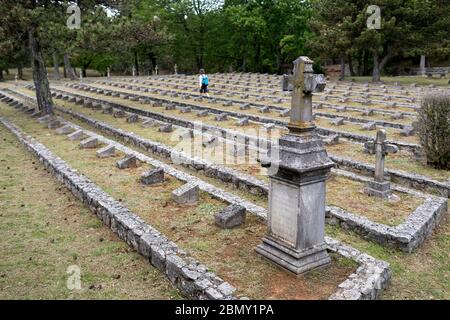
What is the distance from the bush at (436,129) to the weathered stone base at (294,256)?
6229 mm

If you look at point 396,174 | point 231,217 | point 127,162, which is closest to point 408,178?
point 396,174

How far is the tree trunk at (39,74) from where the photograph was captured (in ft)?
54.3

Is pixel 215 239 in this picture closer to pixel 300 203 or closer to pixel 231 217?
pixel 231 217

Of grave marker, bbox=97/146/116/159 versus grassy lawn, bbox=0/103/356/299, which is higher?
Result: grave marker, bbox=97/146/116/159

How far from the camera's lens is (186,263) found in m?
5.32

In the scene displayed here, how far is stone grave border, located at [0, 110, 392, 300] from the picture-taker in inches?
189

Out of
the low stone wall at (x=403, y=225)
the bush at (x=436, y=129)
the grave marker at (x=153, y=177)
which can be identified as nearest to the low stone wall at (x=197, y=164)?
the grave marker at (x=153, y=177)

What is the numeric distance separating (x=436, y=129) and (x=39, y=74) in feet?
51.7

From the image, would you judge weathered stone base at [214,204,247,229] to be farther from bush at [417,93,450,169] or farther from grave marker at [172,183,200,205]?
bush at [417,93,450,169]

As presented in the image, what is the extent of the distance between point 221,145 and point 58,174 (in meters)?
4.92

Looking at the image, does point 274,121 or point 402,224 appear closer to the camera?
point 402,224

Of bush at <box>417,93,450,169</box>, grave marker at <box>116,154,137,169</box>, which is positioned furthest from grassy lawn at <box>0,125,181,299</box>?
bush at <box>417,93,450,169</box>

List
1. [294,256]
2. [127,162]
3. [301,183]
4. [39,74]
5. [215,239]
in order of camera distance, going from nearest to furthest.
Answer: [301,183]
[294,256]
[215,239]
[127,162]
[39,74]

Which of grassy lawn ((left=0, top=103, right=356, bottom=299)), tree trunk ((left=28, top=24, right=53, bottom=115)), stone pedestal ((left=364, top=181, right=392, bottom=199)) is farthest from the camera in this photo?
tree trunk ((left=28, top=24, right=53, bottom=115))
